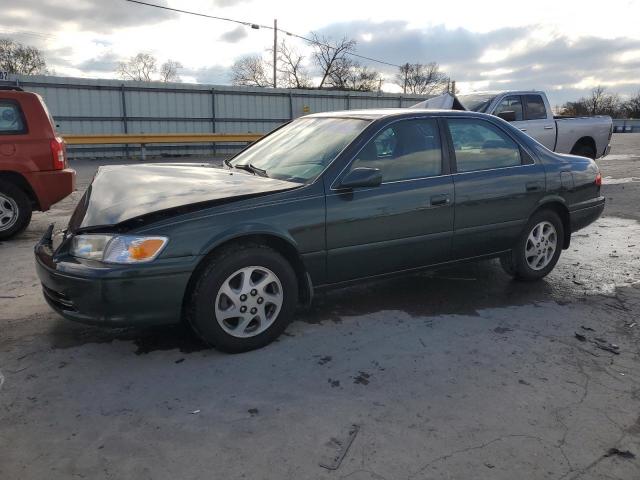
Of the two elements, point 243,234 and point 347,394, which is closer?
point 347,394

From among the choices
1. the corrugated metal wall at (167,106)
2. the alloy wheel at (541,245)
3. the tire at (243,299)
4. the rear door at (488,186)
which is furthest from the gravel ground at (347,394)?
the corrugated metal wall at (167,106)

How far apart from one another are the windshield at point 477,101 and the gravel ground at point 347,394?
20.9 ft

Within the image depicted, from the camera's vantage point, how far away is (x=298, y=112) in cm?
2266

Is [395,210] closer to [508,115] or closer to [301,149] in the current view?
[301,149]

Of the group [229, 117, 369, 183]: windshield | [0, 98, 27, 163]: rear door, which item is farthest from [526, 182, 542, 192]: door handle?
[0, 98, 27, 163]: rear door

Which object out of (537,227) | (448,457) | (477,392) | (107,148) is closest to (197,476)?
(448,457)

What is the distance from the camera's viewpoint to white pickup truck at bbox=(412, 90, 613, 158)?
10227 mm

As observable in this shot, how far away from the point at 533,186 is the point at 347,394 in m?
2.84

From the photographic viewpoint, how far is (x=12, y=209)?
650 cm

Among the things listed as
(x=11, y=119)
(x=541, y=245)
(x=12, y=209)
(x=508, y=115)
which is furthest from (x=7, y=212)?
(x=508, y=115)

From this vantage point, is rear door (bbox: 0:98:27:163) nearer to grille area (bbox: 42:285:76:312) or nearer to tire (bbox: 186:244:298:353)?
grille area (bbox: 42:285:76:312)

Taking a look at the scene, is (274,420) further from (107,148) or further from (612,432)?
(107,148)

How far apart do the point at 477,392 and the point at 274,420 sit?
3.88 ft

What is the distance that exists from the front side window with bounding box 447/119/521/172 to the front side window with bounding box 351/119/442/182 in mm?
212
